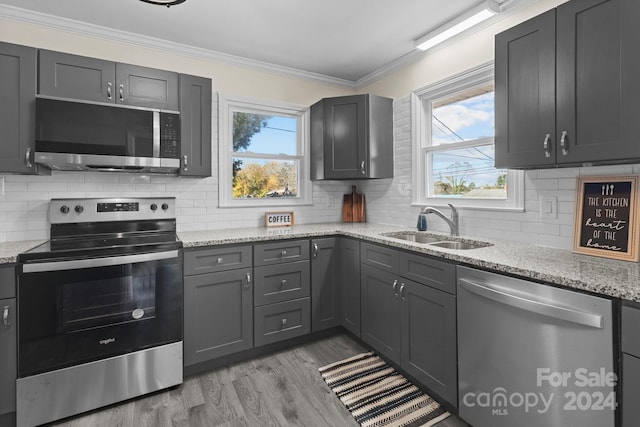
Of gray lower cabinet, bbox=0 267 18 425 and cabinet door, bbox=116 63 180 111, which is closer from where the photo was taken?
gray lower cabinet, bbox=0 267 18 425

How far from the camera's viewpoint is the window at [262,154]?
3123 millimetres

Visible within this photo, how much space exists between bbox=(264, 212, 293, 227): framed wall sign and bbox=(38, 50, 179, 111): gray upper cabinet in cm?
127

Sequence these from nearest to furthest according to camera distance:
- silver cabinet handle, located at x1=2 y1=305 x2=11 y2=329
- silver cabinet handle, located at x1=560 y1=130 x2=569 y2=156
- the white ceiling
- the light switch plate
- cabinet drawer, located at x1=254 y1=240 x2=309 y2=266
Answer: silver cabinet handle, located at x1=560 y1=130 x2=569 y2=156
silver cabinet handle, located at x1=2 y1=305 x2=11 y2=329
the light switch plate
the white ceiling
cabinet drawer, located at x1=254 y1=240 x2=309 y2=266

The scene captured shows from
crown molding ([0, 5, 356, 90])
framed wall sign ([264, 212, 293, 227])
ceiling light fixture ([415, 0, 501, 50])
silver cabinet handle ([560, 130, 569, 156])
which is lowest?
framed wall sign ([264, 212, 293, 227])

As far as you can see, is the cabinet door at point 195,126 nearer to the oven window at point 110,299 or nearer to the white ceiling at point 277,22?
the white ceiling at point 277,22

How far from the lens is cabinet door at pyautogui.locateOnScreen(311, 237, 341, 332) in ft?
9.21

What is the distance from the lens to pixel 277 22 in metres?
2.50

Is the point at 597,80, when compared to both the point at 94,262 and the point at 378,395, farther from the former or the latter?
the point at 94,262

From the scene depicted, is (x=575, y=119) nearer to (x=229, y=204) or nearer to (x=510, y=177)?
(x=510, y=177)

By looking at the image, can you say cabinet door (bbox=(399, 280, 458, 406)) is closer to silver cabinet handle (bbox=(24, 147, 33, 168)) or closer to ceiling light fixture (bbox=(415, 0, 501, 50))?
ceiling light fixture (bbox=(415, 0, 501, 50))

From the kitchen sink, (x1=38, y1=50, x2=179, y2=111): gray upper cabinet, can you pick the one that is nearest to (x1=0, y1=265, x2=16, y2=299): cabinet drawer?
(x1=38, y1=50, x2=179, y2=111): gray upper cabinet

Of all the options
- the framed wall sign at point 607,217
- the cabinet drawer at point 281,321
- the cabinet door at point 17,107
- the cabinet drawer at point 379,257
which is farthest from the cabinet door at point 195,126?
the framed wall sign at point 607,217

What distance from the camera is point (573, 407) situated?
1305 mm

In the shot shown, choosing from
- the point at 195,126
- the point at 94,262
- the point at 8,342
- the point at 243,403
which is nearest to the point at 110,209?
the point at 94,262
